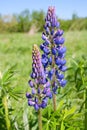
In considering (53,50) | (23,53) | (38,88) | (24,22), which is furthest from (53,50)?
(24,22)

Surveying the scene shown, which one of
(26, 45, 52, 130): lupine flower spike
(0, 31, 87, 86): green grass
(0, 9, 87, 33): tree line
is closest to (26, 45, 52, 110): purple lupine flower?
(26, 45, 52, 130): lupine flower spike

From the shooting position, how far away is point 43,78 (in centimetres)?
179

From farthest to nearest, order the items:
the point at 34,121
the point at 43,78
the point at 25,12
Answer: the point at 25,12 → the point at 34,121 → the point at 43,78

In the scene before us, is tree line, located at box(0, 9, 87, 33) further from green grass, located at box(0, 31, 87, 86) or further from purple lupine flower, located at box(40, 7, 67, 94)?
purple lupine flower, located at box(40, 7, 67, 94)

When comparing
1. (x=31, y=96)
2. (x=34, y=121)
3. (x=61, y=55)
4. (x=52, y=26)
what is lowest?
(x=34, y=121)

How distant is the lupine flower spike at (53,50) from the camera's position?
6.84 feet

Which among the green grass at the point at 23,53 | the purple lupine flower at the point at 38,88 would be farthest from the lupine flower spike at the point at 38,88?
the green grass at the point at 23,53

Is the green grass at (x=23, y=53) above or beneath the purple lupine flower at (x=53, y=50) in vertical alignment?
beneath

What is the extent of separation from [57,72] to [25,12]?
4783 centimetres

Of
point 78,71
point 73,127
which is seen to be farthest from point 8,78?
point 78,71

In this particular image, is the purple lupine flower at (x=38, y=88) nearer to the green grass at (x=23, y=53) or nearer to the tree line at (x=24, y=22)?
the green grass at (x=23, y=53)

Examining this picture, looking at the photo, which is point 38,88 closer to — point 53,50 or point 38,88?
point 38,88

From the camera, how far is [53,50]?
2.09m

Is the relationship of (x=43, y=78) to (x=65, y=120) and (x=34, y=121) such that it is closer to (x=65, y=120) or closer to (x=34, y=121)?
(x=65, y=120)
